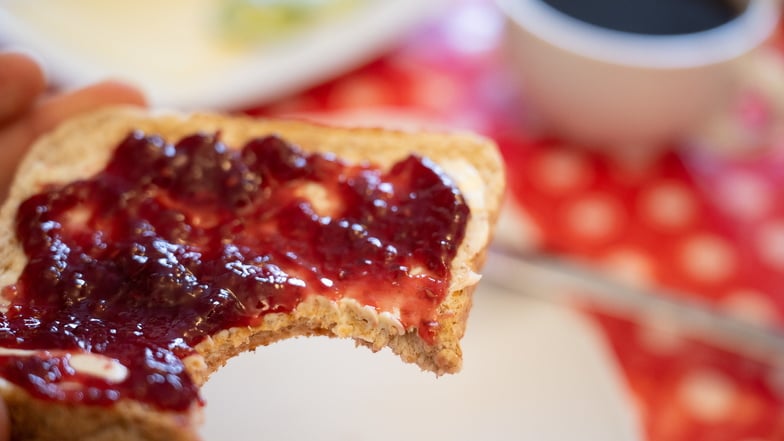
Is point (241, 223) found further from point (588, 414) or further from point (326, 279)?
point (588, 414)

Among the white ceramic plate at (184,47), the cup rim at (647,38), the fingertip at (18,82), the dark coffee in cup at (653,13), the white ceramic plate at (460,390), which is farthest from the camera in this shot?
the white ceramic plate at (184,47)

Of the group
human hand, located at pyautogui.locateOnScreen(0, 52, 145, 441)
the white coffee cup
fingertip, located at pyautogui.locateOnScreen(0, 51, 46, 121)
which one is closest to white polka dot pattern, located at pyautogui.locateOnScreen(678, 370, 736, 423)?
the white coffee cup

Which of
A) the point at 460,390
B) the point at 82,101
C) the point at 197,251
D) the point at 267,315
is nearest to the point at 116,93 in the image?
the point at 82,101

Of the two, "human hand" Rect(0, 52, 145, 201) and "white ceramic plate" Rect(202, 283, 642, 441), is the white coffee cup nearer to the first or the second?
"white ceramic plate" Rect(202, 283, 642, 441)

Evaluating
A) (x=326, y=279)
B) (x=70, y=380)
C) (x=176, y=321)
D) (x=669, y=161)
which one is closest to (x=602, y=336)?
(x=669, y=161)

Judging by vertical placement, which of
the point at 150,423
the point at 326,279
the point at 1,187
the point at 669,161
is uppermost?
the point at 669,161

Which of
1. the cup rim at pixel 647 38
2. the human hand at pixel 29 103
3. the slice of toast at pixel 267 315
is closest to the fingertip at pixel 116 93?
the human hand at pixel 29 103

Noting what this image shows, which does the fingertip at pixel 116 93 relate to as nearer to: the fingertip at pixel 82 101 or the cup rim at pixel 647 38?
the fingertip at pixel 82 101

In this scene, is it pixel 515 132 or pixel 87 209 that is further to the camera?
pixel 515 132
